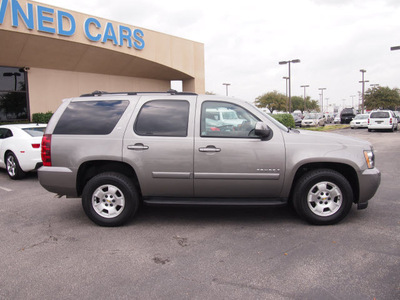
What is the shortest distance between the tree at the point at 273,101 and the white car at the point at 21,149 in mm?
52621

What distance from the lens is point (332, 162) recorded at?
458 centimetres

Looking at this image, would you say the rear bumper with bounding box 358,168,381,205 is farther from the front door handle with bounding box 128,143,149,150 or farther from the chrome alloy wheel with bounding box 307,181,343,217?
the front door handle with bounding box 128,143,149,150

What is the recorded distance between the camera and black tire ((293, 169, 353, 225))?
4.46m

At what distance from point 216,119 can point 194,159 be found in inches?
26.4

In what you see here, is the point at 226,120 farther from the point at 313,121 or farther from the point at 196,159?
the point at 313,121

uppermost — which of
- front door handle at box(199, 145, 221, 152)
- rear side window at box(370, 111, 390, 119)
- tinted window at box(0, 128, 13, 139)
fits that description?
rear side window at box(370, 111, 390, 119)

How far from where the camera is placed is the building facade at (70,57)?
56.1ft

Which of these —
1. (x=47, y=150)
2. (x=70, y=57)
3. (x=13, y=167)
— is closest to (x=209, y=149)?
(x=47, y=150)

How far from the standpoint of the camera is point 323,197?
4527 millimetres

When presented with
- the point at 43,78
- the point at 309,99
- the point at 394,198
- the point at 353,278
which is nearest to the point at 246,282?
the point at 353,278

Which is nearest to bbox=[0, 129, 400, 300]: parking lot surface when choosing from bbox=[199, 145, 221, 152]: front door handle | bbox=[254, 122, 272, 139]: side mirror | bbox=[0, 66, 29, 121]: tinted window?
bbox=[199, 145, 221, 152]: front door handle

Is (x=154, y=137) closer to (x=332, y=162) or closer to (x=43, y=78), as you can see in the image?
(x=332, y=162)

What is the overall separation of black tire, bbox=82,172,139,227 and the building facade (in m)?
15.3

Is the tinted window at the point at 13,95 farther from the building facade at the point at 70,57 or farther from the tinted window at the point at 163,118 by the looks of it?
the tinted window at the point at 163,118
